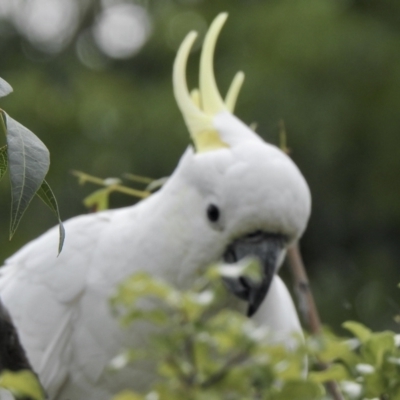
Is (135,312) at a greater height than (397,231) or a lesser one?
greater

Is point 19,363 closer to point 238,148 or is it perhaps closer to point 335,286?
point 238,148

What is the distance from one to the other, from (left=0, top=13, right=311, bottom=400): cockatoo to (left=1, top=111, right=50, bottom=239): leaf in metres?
0.94

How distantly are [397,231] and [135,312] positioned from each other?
21.2 feet

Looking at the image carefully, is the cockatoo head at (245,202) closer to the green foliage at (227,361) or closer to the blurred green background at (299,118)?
the green foliage at (227,361)

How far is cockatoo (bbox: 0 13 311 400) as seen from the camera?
1856 millimetres

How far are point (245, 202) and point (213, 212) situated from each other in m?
0.09

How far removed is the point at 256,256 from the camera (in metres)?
1.86

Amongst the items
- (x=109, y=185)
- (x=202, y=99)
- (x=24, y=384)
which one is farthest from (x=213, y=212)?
(x=24, y=384)

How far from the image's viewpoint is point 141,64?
848cm

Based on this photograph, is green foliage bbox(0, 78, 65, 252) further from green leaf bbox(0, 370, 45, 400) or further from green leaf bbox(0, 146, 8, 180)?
green leaf bbox(0, 370, 45, 400)

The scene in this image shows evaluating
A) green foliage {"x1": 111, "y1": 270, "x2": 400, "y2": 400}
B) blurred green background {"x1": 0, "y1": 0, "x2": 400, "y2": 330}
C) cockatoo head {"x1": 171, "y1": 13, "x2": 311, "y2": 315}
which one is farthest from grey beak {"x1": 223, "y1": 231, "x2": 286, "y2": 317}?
blurred green background {"x1": 0, "y1": 0, "x2": 400, "y2": 330}

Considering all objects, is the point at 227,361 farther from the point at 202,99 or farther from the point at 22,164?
the point at 202,99

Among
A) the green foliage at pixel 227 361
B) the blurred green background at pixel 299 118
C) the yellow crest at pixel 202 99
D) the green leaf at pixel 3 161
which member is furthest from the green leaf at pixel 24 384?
the blurred green background at pixel 299 118

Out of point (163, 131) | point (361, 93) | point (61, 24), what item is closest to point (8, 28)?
point (61, 24)
